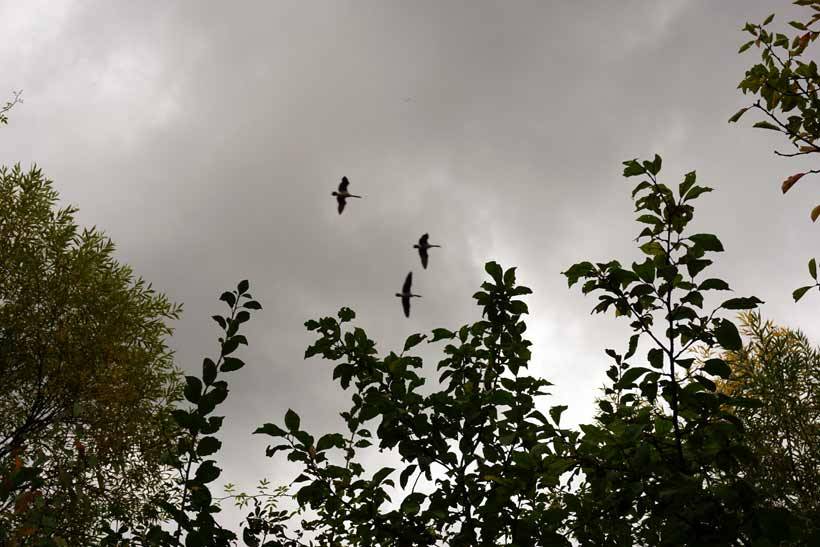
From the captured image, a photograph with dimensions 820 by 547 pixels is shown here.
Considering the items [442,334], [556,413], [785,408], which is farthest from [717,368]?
[785,408]

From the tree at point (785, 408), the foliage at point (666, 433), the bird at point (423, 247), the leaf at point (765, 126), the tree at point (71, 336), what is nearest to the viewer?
the foliage at point (666, 433)

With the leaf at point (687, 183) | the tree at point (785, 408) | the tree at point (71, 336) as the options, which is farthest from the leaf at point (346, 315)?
the tree at point (71, 336)

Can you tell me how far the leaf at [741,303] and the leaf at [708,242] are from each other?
251 mm

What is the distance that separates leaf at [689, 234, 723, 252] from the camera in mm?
3055

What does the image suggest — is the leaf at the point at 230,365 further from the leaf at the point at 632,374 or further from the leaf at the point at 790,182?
the leaf at the point at 790,182

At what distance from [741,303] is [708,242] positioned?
0.32m

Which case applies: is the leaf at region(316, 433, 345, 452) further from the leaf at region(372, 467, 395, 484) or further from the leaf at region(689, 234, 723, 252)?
the leaf at region(689, 234, 723, 252)

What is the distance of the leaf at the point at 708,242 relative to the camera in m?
3.05

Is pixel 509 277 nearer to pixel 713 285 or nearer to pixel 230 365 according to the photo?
pixel 713 285

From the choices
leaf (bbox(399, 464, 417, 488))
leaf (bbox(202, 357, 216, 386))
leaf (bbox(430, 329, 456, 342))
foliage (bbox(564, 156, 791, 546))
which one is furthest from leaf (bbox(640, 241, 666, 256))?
leaf (bbox(202, 357, 216, 386))

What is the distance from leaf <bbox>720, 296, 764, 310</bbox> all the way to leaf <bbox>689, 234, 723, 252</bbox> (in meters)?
0.25

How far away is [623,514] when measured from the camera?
3.09 m

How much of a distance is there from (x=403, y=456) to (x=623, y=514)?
1316mm

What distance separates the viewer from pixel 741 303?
3010mm
